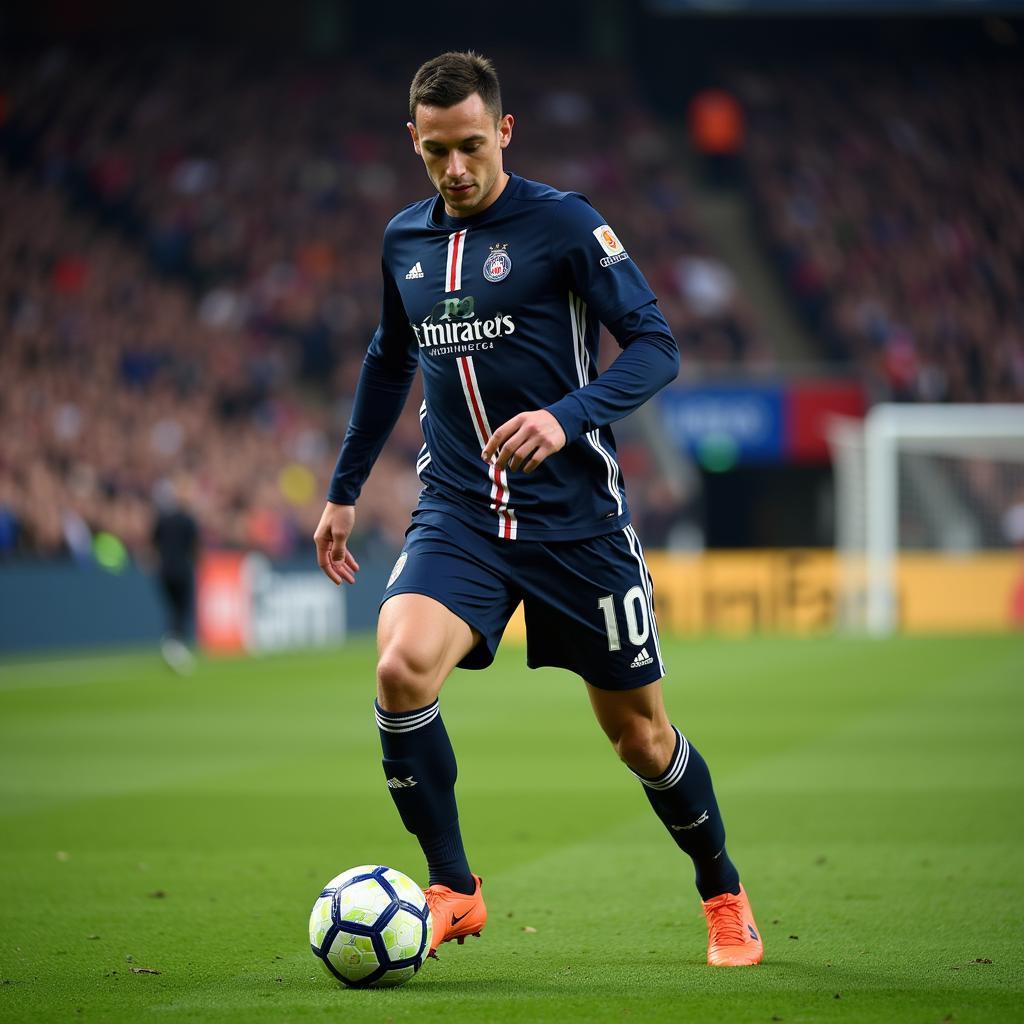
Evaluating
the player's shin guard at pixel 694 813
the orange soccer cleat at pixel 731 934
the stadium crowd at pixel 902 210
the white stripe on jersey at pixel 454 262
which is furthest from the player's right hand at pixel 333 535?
the stadium crowd at pixel 902 210

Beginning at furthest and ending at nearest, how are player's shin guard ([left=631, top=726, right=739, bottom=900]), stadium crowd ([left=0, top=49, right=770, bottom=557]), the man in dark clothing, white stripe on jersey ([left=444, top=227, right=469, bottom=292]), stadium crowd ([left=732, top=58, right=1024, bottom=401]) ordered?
stadium crowd ([left=732, top=58, right=1024, bottom=401]) → stadium crowd ([left=0, top=49, right=770, bottom=557]) → the man in dark clothing → player's shin guard ([left=631, top=726, right=739, bottom=900]) → white stripe on jersey ([left=444, top=227, right=469, bottom=292])

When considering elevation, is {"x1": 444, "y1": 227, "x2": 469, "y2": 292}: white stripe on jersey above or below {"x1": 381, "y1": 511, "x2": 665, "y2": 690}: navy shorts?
above

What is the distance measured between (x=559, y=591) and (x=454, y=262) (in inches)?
36.4

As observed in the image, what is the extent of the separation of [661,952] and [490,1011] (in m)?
0.99

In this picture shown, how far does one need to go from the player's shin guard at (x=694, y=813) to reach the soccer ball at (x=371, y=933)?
776 millimetres

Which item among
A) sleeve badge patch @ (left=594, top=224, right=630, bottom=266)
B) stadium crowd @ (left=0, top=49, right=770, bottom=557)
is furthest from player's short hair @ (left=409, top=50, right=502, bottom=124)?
stadium crowd @ (left=0, top=49, right=770, bottom=557)

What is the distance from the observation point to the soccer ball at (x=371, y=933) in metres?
4.36

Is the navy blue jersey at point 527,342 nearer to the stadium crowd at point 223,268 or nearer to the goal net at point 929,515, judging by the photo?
the stadium crowd at point 223,268

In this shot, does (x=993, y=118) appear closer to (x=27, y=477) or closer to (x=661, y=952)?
(x=27, y=477)

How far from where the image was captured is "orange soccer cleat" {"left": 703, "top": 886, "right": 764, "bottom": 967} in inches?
185

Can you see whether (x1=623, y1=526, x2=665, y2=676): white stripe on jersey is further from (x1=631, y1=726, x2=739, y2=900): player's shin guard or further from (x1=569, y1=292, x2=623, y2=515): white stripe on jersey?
(x1=631, y1=726, x2=739, y2=900): player's shin guard

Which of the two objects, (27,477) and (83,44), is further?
(83,44)

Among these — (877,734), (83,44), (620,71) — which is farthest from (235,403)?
(877,734)

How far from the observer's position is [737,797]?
8.74 metres
